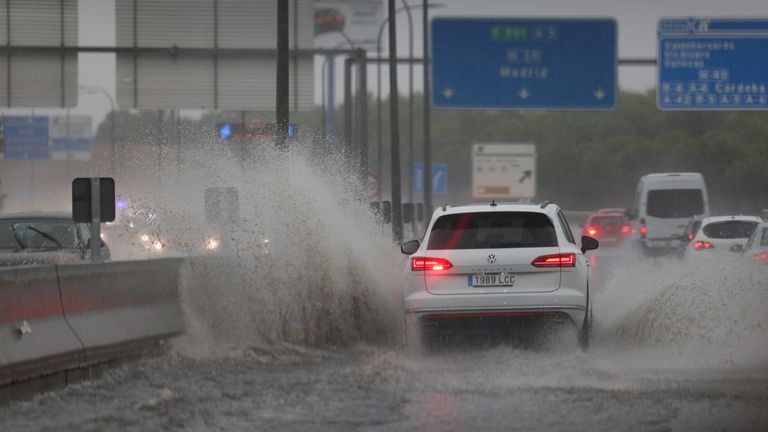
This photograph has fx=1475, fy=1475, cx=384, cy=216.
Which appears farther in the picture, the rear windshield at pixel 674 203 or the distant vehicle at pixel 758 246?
the rear windshield at pixel 674 203

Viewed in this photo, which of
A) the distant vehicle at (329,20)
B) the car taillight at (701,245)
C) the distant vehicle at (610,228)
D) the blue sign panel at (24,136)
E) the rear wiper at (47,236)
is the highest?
the distant vehicle at (329,20)

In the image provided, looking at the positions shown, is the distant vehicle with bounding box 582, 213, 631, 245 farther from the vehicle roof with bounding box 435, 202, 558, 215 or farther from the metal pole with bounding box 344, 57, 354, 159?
the vehicle roof with bounding box 435, 202, 558, 215

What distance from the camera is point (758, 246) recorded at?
865 inches

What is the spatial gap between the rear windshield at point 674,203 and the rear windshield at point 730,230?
595 inches

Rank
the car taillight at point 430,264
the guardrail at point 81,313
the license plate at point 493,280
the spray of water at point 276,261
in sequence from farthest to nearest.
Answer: the spray of water at point 276,261 < the car taillight at point 430,264 < the license plate at point 493,280 < the guardrail at point 81,313

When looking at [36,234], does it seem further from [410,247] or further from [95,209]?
[410,247]

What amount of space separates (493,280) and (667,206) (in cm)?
3468

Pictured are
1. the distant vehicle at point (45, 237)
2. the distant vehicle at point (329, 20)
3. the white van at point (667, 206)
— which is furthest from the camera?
the distant vehicle at point (329, 20)

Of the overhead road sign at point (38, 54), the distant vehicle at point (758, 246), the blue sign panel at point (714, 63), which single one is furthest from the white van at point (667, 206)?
the distant vehicle at point (758, 246)

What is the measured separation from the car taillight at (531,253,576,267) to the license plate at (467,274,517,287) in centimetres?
25

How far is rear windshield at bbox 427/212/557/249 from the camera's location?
44.6 ft

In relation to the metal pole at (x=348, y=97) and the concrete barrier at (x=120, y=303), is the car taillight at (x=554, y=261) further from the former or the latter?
the metal pole at (x=348, y=97)

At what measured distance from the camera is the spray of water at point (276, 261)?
15133 mm

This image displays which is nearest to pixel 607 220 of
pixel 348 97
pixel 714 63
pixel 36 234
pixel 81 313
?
pixel 348 97
